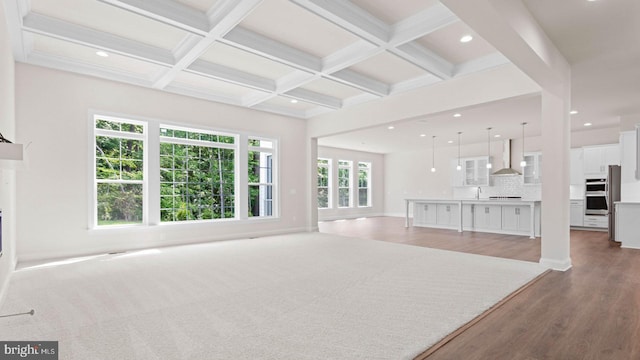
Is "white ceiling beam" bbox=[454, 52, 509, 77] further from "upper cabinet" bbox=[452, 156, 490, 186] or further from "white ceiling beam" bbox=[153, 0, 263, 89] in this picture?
"upper cabinet" bbox=[452, 156, 490, 186]

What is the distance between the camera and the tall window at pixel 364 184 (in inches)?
519

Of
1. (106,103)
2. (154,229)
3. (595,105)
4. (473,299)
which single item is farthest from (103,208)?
(595,105)

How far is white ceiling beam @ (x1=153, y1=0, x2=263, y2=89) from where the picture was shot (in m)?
3.26

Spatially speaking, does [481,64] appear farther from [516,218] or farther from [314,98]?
[516,218]

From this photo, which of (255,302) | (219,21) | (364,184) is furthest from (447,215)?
(219,21)

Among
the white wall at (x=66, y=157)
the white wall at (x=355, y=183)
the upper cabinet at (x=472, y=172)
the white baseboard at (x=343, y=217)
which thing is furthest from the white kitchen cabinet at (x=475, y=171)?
the white wall at (x=66, y=157)

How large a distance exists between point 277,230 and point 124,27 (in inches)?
196

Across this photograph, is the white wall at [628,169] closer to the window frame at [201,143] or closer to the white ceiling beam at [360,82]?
the white ceiling beam at [360,82]

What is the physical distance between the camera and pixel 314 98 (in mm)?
6559

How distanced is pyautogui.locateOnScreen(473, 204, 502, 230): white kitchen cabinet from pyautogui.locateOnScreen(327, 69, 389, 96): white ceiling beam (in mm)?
4452

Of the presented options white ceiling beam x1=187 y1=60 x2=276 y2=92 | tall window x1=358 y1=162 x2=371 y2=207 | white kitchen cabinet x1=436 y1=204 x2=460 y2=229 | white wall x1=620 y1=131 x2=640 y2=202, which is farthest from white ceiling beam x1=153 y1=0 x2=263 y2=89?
tall window x1=358 y1=162 x2=371 y2=207

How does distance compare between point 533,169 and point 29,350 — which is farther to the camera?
point 533,169

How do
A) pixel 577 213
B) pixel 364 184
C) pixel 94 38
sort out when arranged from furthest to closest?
pixel 364 184 → pixel 577 213 → pixel 94 38

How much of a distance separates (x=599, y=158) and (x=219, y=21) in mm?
9875
